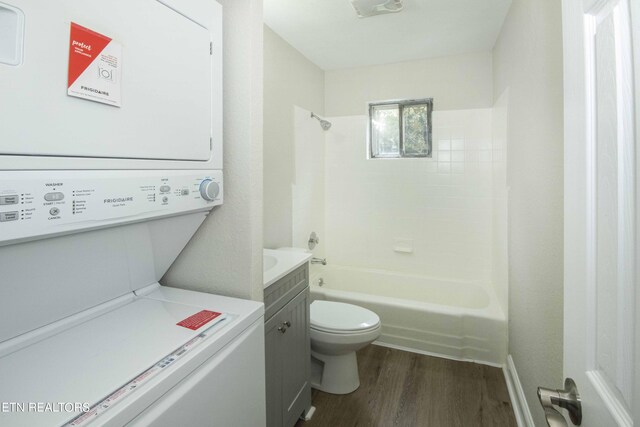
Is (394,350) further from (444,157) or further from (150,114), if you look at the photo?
(150,114)

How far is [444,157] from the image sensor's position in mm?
3000

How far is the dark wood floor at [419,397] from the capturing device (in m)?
1.83

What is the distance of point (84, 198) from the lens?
0.73 metres

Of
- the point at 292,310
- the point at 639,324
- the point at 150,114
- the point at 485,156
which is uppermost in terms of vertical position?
the point at 485,156

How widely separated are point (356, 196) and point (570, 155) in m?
2.70

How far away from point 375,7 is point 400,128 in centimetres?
135

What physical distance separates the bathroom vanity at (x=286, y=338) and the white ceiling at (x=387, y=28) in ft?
5.16

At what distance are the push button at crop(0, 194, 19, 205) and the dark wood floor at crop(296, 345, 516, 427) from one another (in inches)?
67.9

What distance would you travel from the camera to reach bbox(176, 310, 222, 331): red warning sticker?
0.97 m

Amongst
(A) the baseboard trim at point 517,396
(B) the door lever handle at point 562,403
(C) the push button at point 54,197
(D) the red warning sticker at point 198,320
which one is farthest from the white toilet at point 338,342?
(C) the push button at point 54,197

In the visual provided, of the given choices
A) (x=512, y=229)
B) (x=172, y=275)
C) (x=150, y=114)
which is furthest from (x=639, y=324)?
(x=512, y=229)

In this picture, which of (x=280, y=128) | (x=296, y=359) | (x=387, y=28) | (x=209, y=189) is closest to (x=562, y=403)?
(x=209, y=189)

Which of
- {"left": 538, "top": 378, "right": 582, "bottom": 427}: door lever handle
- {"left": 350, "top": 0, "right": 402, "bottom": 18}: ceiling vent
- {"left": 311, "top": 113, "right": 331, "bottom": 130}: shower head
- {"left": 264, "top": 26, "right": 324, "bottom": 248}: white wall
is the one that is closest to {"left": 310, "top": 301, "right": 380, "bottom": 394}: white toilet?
{"left": 264, "top": 26, "right": 324, "bottom": 248}: white wall
